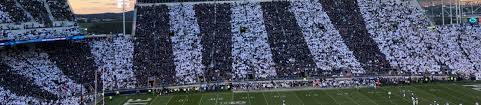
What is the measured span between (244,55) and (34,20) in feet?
65.7

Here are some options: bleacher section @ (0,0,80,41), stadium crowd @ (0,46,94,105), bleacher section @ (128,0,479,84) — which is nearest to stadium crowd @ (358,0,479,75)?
bleacher section @ (128,0,479,84)

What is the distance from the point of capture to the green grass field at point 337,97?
125 ft

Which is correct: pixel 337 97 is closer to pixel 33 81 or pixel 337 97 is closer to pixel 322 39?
pixel 322 39

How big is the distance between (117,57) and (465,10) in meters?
42.7

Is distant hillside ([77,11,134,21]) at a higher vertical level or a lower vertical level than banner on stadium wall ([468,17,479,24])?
higher

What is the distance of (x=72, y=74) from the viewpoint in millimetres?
50906

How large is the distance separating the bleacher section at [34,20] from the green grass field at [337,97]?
11.6 meters

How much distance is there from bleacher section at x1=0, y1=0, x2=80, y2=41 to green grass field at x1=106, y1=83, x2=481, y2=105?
1160 centimetres

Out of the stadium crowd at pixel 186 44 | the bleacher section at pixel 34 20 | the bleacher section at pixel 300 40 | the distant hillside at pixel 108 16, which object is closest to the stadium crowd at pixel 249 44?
the bleacher section at pixel 300 40

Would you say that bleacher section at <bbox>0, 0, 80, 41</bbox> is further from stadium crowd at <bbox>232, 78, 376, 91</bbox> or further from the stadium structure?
stadium crowd at <bbox>232, 78, 376, 91</bbox>

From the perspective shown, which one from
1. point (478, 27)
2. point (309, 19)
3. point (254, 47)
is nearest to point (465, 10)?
point (478, 27)

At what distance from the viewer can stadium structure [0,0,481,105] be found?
44.1 m

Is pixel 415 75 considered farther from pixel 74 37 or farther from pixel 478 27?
pixel 74 37

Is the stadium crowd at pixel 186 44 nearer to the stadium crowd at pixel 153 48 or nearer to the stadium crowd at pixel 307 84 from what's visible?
the stadium crowd at pixel 153 48
